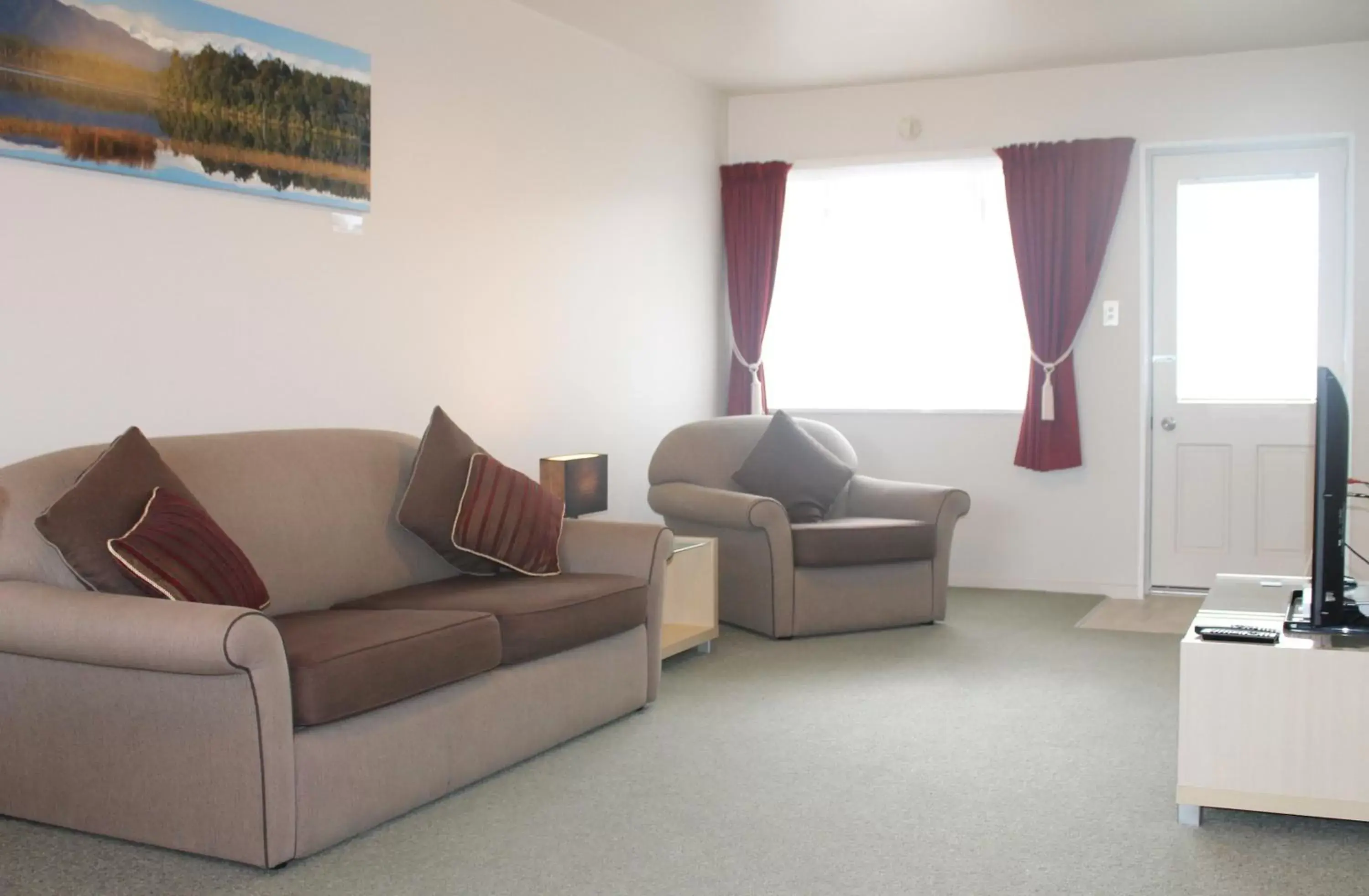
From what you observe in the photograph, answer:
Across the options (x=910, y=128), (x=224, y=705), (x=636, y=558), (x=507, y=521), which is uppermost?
(x=910, y=128)

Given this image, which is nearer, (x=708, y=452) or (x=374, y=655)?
(x=374, y=655)

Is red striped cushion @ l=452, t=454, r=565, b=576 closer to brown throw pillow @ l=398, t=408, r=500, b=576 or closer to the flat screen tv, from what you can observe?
brown throw pillow @ l=398, t=408, r=500, b=576

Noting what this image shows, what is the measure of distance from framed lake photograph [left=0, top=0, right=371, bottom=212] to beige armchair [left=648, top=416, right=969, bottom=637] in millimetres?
1851

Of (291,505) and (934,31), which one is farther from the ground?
(934,31)

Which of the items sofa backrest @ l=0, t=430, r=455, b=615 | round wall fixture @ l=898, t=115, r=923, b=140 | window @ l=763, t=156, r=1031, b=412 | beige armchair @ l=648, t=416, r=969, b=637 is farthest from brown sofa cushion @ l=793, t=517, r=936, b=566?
round wall fixture @ l=898, t=115, r=923, b=140

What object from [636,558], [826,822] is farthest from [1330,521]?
[636,558]

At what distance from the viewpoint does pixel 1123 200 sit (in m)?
6.23

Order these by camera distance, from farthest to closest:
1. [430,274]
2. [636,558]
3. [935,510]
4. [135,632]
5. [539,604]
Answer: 1. [935,510]
2. [430,274]
3. [636,558]
4. [539,604]
5. [135,632]

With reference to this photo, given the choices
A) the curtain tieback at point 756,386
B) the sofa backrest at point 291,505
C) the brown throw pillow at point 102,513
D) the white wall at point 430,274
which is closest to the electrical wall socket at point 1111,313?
the curtain tieback at point 756,386

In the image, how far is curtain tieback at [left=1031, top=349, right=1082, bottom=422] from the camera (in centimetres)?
631

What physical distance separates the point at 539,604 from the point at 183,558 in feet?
3.20

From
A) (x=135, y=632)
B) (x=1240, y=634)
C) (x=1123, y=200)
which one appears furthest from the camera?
(x=1123, y=200)

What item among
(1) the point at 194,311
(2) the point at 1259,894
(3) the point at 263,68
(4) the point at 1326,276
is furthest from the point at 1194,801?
(4) the point at 1326,276

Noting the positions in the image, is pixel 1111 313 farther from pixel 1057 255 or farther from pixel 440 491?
pixel 440 491
